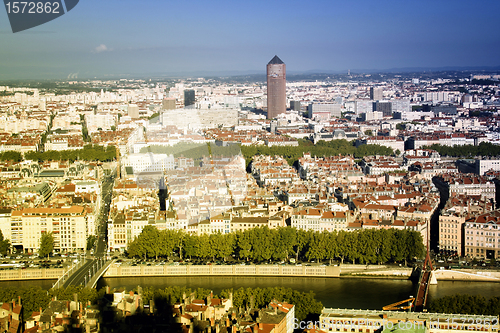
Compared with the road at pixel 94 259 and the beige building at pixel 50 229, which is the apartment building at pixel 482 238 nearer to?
the road at pixel 94 259

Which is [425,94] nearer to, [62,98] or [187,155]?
[62,98]

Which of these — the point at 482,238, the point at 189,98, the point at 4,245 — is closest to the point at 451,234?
the point at 482,238

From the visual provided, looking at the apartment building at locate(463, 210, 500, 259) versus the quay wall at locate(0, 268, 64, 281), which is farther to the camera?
the apartment building at locate(463, 210, 500, 259)

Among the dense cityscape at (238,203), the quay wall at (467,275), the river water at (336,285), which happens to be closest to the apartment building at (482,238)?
the dense cityscape at (238,203)

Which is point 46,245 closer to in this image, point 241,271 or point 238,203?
point 241,271

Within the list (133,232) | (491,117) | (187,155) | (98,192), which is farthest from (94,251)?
(491,117)

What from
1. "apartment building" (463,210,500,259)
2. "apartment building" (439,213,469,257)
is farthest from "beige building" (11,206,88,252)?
"apartment building" (463,210,500,259)

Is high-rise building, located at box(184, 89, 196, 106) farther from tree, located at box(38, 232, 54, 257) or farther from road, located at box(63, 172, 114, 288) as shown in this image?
tree, located at box(38, 232, 54, 257)
